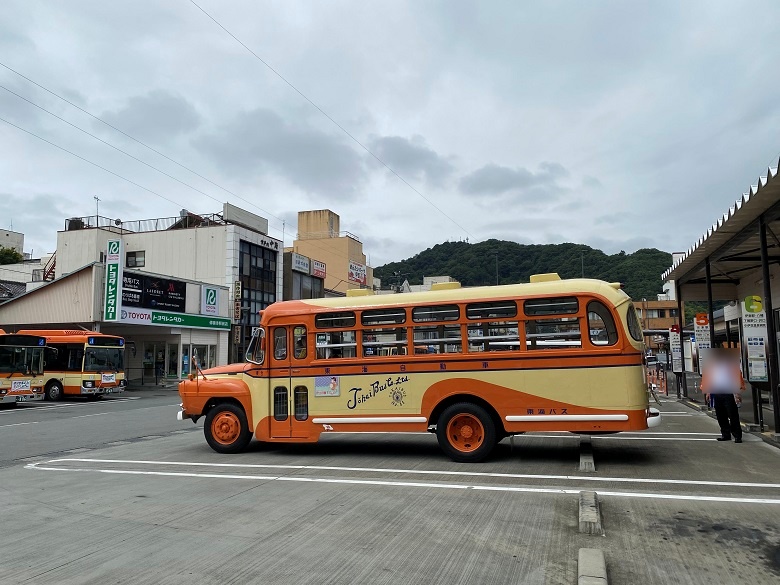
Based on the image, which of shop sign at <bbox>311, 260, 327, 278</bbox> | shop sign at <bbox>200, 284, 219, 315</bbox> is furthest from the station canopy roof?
shop sign at <bbox>311, 260, 327, 278</bbox>

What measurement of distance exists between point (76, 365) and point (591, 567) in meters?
26.6

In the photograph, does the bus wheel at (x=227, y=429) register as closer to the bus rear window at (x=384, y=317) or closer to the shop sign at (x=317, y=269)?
the bus rear window at (x=384, y=317)

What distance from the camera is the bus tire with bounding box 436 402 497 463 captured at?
930cm

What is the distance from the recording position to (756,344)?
12.3 meters

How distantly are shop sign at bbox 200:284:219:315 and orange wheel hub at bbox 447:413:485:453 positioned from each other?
3153 centimetres

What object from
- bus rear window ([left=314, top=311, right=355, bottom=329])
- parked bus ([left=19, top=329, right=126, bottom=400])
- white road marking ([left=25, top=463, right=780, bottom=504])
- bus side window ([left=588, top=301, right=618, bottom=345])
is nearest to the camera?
white road marking ([left=25, top=463, right=780, bottom=504])

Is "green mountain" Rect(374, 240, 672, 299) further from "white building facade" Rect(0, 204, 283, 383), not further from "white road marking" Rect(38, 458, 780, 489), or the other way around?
"white road marking" Rect(38, 458, 780, 489)

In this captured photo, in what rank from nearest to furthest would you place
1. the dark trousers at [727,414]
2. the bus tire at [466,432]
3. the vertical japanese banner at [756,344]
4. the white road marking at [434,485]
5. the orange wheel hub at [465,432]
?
the white road marking at [434,485]
the bus tire at [466,432]
the orange wheel hub at [465,432]
the dark trousers at [727,414]
the vertical japanese banner at [756,344]

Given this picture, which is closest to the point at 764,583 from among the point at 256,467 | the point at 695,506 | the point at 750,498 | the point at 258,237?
the point at 695,506

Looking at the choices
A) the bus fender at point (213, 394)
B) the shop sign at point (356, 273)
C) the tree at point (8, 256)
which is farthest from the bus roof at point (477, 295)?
the tree at point (8, 256)

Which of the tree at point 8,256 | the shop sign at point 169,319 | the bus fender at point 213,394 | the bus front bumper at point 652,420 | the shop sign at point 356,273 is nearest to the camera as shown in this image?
the bus front bumper at point 652,420

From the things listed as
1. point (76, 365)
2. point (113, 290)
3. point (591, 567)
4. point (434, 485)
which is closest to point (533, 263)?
point (113, 290)

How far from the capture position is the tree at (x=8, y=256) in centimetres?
6512

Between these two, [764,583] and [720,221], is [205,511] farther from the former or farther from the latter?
[720,221]
